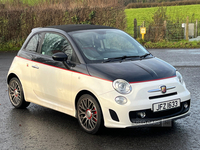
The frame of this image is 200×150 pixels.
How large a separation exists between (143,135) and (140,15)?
1811 inches

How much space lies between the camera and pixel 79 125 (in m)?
5.81

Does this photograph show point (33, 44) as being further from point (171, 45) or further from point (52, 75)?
point (171, 45)

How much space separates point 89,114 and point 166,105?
116cm

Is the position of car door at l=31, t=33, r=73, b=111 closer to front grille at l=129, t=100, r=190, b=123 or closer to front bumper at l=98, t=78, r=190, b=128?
front bumper at l=98, t=78, r=190, b=128

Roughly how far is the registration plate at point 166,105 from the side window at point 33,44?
2.83m

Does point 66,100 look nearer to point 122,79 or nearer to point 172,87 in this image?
point 122,79

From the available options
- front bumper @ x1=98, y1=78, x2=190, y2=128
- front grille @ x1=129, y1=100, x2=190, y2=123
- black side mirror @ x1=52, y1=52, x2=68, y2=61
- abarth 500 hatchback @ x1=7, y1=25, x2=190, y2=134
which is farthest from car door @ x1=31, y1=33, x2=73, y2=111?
front grille @ x1=129, y1=100, x2=190, y2=123

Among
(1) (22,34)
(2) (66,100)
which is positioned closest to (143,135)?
(2) (66,100)

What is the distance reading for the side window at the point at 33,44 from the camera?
6.67 metres

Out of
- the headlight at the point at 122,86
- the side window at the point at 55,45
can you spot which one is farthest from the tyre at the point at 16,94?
the headlight at the point at 122,86

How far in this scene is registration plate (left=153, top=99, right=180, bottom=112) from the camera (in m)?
4.90

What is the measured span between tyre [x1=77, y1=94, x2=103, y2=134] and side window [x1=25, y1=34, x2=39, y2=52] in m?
1.84

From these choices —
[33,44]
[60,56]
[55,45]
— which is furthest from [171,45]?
[60,56]

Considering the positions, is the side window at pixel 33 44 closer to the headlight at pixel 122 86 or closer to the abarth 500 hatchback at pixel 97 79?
the abarth 500 hatchback at pixel 97 79
